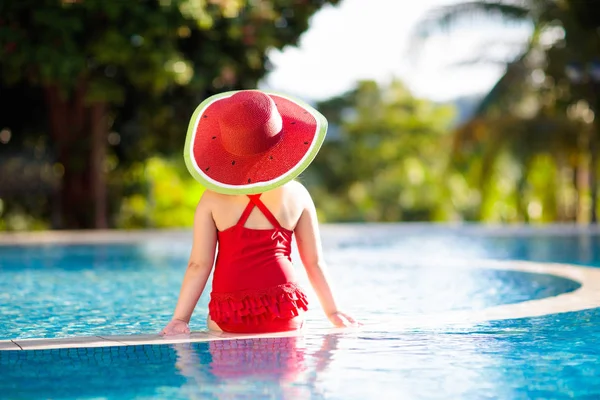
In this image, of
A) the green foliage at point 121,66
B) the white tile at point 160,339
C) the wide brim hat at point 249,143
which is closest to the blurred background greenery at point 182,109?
the green foliage at point 121,66

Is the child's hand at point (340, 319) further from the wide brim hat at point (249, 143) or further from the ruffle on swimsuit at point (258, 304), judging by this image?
the wide brim hat at point (249, 143)

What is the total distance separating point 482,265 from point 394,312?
4143mm

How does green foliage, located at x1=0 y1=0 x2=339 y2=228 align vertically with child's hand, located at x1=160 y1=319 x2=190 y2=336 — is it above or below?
above

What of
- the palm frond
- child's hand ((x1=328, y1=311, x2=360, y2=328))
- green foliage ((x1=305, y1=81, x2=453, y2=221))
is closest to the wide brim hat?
child's hand ((x1=328, y1=311, x2=360, y2=328))

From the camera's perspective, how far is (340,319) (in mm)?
5625

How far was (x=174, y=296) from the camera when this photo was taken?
9.14 meters

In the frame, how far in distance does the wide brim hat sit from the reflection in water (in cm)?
76

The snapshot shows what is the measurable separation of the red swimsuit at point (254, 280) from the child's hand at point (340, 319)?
252 mm

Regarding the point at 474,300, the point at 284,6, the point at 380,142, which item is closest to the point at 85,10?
the point at 284,6

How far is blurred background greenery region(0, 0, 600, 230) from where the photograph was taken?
16656mm

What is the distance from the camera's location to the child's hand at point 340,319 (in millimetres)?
5609

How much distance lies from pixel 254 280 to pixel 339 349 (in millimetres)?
560

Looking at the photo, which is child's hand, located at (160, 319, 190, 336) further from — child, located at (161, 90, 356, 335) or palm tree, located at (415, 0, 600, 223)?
palm tree, located at (415, 0, 600, 223)

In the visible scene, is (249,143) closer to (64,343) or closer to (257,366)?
(257,366)
